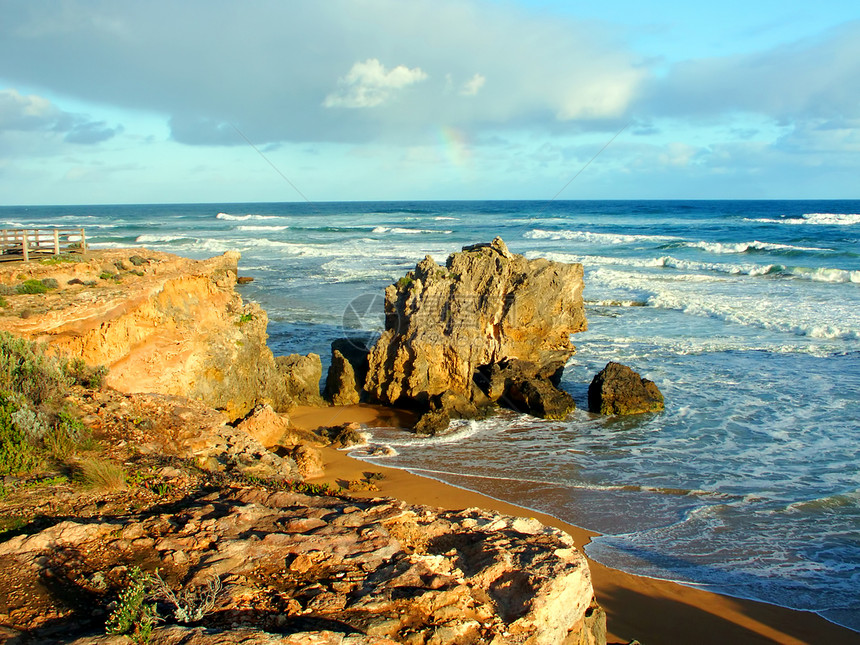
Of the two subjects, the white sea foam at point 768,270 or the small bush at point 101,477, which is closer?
the small bush at point 101,477

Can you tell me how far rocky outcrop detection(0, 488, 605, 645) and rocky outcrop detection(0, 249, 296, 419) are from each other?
16.1 feet

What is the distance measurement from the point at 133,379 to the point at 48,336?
131cm

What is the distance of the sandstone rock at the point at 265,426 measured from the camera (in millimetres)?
9875

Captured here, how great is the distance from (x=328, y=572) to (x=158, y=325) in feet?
23.8

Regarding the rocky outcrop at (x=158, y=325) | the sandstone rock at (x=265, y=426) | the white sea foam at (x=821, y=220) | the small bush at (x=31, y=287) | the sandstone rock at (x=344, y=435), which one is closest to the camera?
the rocky outcrop at (x=158, y=325)

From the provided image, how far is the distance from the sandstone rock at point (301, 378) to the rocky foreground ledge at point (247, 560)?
222 inches

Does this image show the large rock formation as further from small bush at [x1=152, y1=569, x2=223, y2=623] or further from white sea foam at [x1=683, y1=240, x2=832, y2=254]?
white sea foam at [x1=683, y1=240, x2=832, y2=254]

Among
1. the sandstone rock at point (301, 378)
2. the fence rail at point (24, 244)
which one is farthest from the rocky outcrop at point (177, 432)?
the fence rail at point (24, 244)

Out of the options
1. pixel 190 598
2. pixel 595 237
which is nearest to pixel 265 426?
pixel 190 598

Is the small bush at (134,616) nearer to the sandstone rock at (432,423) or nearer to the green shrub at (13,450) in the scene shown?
the green shrub at (13,450)

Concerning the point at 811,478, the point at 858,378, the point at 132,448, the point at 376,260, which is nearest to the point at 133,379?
the point at 132,448

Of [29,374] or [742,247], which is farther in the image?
[742,247]

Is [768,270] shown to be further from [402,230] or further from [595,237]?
[402,230]

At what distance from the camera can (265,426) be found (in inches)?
395
